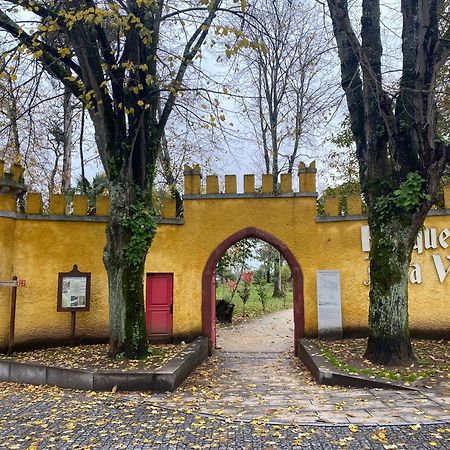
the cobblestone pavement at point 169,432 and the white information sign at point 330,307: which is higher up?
the white information sign at point 330,307

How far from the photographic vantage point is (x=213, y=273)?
992 centimetres

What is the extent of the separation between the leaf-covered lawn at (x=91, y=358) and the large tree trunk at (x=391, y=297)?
11.1 feet

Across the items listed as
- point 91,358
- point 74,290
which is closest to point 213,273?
point 74,290

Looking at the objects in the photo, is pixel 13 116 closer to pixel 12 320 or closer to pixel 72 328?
pixel 12 320

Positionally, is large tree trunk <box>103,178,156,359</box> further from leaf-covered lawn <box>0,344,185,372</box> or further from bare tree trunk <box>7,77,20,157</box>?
bare tree trunk <box>7,77,20,157</box>

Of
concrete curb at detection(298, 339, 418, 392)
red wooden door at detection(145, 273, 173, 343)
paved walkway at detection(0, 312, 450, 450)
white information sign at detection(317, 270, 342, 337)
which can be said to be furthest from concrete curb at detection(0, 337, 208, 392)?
white information sign at detection(317, 270, 342, 337)

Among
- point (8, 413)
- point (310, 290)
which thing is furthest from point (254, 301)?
point (8, 413)

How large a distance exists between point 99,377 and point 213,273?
421cm

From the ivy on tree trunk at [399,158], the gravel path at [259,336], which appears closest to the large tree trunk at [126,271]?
the ivy on tree trunk at [399,158]

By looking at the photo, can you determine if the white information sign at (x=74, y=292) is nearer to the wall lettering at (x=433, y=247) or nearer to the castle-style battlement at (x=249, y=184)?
the castle-style battlement at (x=249, y=184)

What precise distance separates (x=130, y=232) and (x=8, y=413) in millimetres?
3221

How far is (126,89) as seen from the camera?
7312 millimetres

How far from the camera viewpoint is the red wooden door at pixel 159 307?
9.52 m

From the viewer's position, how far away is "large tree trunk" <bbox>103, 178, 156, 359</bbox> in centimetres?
723
